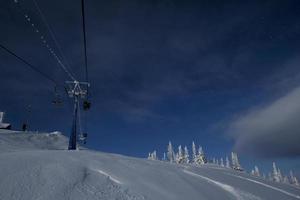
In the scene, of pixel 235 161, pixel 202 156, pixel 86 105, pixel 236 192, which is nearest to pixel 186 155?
pixel 202 156

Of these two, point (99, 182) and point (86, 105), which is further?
point (86, 105)

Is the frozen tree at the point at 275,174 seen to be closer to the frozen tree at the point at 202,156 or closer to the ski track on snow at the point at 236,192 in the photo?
the frozen tree at the point at 202,156

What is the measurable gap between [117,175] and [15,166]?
2.06 meters

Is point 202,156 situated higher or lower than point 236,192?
higher

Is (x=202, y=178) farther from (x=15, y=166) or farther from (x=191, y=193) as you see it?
(x=15, y=166)

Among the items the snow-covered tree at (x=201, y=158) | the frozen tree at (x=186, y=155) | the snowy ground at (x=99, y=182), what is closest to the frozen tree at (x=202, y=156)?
the snow-covered tree at (x=201, y=158)

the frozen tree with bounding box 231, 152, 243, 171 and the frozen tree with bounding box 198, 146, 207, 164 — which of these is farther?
the frozen tree with bounding box 231, 152, 243, 171

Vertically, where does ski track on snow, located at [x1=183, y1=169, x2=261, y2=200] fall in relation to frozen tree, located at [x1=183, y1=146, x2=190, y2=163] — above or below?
below

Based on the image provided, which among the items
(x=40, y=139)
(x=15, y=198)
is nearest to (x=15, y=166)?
(x=15, y=198)

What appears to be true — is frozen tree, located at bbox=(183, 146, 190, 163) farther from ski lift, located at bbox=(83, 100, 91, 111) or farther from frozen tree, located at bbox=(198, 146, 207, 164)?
ski lift, located at bbox=(83, 100, 91, 111)

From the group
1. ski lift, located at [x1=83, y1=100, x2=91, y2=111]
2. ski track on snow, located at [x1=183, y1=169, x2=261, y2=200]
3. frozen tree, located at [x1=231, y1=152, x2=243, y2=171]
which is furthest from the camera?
frozen tree, located at [x1=231, y1=152, x2=243, y2=171]

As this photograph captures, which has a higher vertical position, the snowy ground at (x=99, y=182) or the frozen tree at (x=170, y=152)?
the frozen tree at (x=170, y=152)

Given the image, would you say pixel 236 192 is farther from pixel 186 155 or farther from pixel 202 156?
pixel 186 155

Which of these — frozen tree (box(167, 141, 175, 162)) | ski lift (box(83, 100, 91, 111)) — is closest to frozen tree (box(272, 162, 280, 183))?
frozen tree (box(167, 141, 175, 162))
